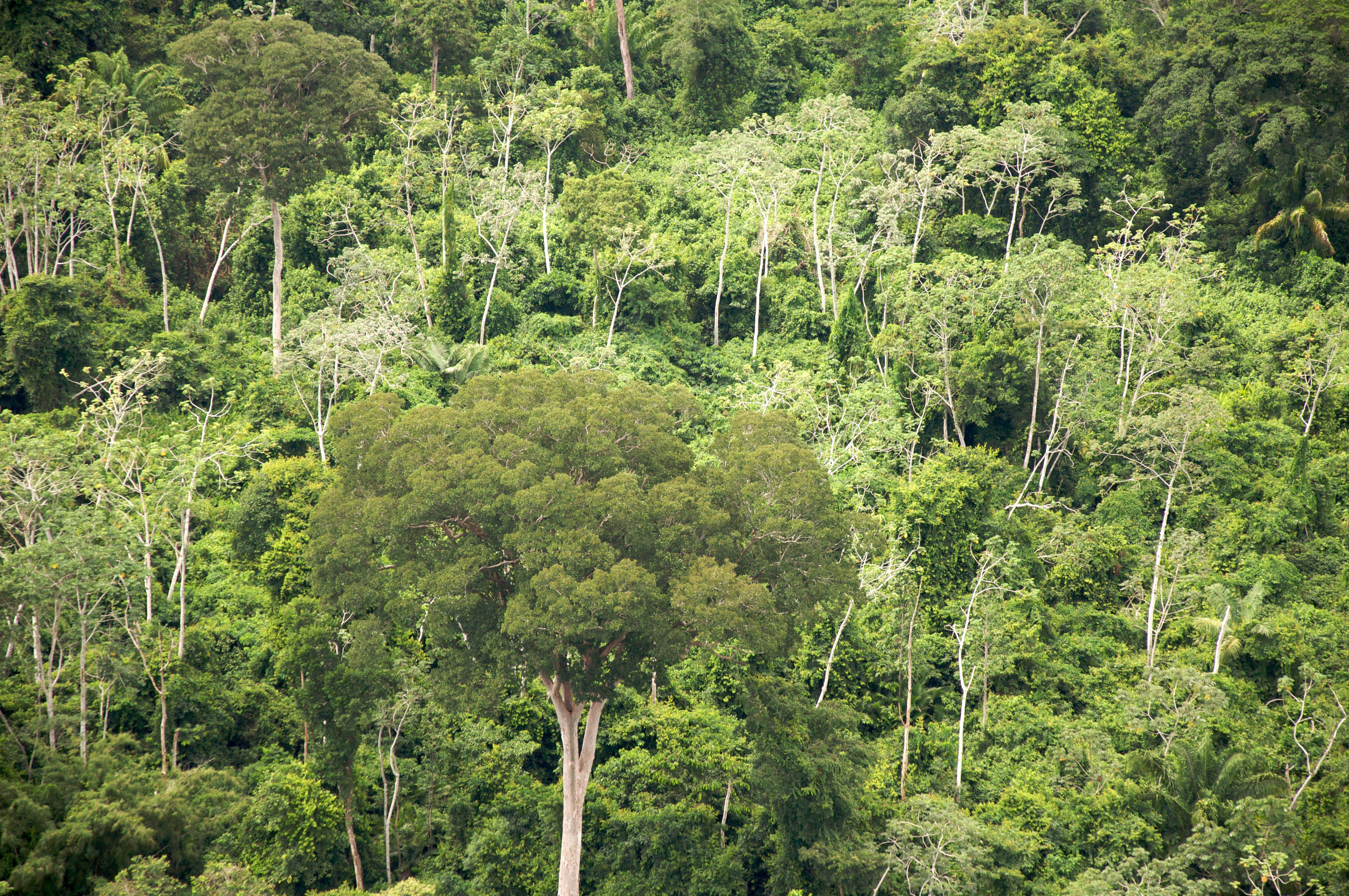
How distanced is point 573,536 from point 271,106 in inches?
724

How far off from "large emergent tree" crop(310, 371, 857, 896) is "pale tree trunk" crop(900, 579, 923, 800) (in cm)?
458

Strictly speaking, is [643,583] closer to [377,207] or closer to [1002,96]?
[377,207]

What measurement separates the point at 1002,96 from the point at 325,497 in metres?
25.7

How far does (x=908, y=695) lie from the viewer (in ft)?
78.6

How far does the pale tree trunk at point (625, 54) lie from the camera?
1684 inches

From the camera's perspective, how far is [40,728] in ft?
64.3

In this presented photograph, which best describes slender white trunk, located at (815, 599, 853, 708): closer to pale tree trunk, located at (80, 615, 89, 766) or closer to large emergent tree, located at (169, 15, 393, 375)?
pale tree trunk, located at (80, 615, 89, 766)

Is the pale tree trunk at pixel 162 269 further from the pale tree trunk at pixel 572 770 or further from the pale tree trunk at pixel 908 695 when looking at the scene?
the pale tree trunk at pixel 908 695

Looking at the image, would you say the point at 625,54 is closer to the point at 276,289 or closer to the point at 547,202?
the point at 547,202

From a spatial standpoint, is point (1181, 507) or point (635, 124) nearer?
point (1181, 507)

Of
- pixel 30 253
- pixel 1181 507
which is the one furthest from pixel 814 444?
pixel 30 253

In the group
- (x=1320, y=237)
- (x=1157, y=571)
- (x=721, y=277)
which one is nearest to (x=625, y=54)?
(x=721, y=277)

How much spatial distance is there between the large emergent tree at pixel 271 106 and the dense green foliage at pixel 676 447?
14cm

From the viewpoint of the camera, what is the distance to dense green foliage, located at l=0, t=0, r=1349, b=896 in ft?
66.0
